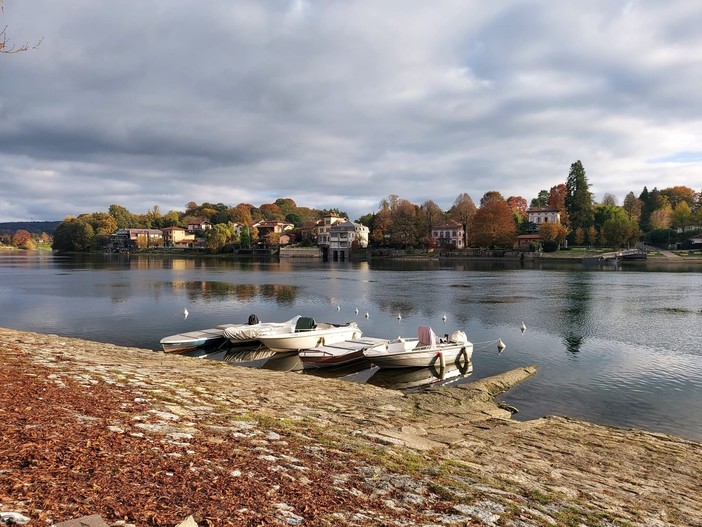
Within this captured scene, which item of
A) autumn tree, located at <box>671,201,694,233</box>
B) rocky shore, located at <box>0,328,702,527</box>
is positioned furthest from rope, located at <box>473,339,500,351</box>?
autumn tree, located at <box>671,201,694,233</box>

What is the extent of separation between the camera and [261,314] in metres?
43.4

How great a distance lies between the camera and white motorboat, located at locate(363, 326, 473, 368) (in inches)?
960

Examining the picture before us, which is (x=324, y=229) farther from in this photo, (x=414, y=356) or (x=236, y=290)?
(x=414, y=356)

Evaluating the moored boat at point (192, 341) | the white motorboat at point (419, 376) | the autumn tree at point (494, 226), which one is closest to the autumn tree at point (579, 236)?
the autumn tree at point (494, 226)

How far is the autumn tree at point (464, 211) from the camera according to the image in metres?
171

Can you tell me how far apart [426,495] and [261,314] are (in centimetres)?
3782

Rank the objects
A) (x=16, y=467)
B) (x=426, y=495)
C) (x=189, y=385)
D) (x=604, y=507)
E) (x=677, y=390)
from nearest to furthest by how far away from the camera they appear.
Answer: (x=16, y=467), (x=426, y=495), (x=604, y=507), (x=189, y=385), (x=677, y=390)

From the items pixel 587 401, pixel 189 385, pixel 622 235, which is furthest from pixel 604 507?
pixel 622 235

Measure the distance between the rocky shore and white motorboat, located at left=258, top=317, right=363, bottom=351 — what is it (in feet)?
45.2

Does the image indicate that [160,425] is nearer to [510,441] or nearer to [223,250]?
[510,441]

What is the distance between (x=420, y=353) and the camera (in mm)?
24594

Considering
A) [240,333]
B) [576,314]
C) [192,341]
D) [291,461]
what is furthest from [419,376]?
[576,314]

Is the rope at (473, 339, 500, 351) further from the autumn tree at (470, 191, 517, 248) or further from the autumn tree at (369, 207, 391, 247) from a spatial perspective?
the autumn tree at (369, 207, 391, 247)

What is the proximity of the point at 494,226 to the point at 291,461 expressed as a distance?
480 ft
